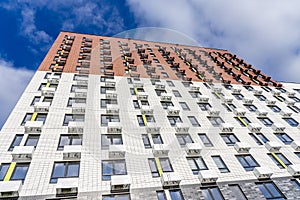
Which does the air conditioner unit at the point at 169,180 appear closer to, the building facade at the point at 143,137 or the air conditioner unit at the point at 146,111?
the building facade at the point at 143,137

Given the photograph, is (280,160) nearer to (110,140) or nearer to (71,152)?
(110,140)

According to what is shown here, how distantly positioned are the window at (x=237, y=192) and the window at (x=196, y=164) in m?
2.33

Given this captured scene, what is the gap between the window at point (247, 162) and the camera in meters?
16.1

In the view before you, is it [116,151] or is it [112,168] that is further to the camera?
[116,151]

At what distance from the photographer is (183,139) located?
17922 mm

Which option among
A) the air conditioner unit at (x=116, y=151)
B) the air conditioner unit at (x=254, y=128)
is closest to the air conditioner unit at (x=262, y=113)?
the air conditioner unit at (x=254, y=128)

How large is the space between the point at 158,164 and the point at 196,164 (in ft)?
10.8

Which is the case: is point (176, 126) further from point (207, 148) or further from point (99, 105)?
point (99, 105)

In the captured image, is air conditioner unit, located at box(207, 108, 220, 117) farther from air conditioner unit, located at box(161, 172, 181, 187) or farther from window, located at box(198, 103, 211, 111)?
air conditioner unit, located at box(161, 172, 181, 187)

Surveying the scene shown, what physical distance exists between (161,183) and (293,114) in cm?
2193

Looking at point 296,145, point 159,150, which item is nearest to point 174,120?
point 159,150

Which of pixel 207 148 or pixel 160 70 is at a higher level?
pixel 160 70

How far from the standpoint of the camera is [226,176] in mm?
14883

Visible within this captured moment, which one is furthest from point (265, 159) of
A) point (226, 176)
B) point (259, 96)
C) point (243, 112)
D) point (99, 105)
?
point (99, 105)
